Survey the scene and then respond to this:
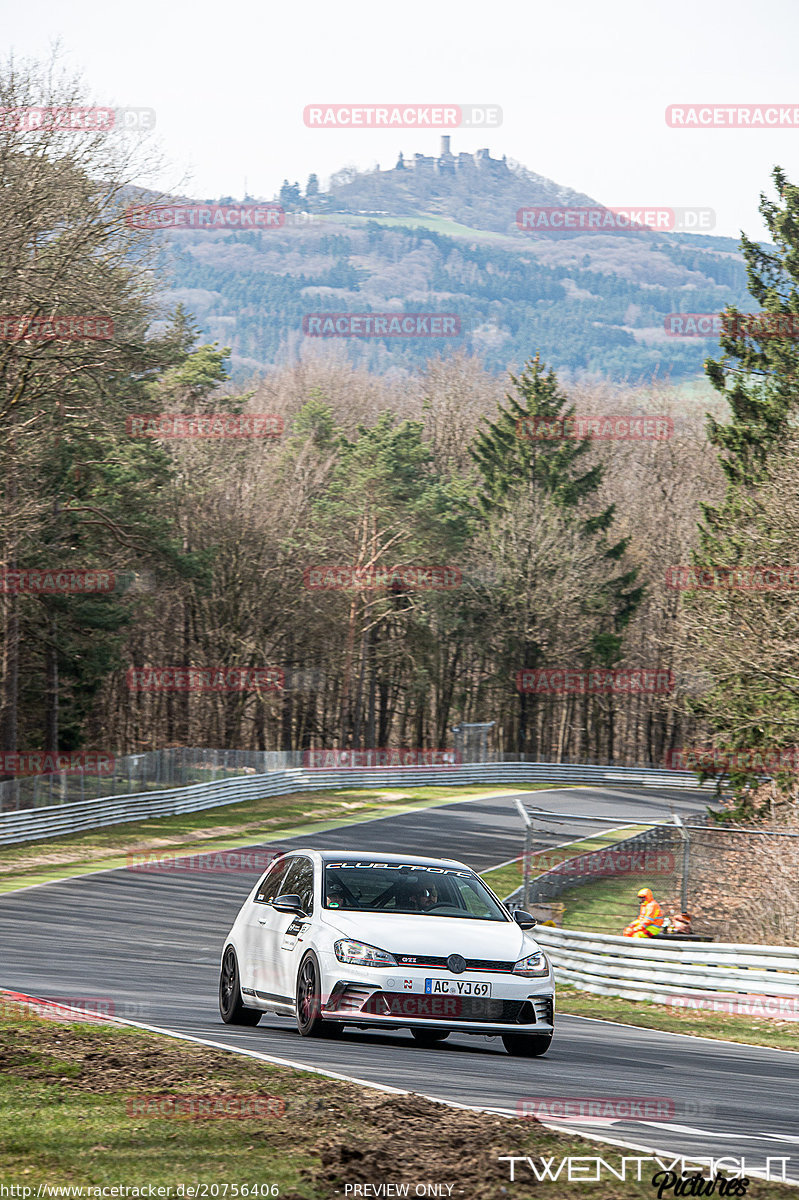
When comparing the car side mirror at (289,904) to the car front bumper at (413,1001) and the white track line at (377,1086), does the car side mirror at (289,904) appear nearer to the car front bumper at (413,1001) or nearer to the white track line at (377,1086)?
the car front bumper at (413,1001)

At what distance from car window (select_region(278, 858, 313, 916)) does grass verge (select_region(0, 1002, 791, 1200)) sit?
2558 millimetres

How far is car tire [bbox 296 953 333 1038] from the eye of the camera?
979cm

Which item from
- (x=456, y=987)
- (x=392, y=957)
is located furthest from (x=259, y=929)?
(x=456, y=987)

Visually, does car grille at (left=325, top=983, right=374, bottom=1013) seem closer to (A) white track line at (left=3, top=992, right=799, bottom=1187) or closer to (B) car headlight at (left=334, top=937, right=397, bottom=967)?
(B) car headlight at (left=334, top=937, right=397, bottom=967)

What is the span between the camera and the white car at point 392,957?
9.60 metres

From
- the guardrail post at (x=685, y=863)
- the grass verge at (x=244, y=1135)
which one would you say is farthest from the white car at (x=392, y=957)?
the guardrail post at (x=685, y=863)

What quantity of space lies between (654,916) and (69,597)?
26916mm

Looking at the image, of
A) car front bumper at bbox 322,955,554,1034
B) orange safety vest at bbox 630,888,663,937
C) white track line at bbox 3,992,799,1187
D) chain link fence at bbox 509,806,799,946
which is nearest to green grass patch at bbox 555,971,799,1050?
orange safety vest at bbox 630,888,663,937

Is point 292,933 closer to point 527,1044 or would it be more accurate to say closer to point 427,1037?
point 427,1037

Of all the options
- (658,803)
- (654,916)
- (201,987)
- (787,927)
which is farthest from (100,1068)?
(658,803)

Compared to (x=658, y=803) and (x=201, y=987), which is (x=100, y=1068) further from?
(x=658, y=803)

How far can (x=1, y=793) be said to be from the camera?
34.9 metres

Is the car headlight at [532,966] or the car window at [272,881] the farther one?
the car window at [272,881]

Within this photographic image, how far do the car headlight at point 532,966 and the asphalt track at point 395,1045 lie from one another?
0.60m
